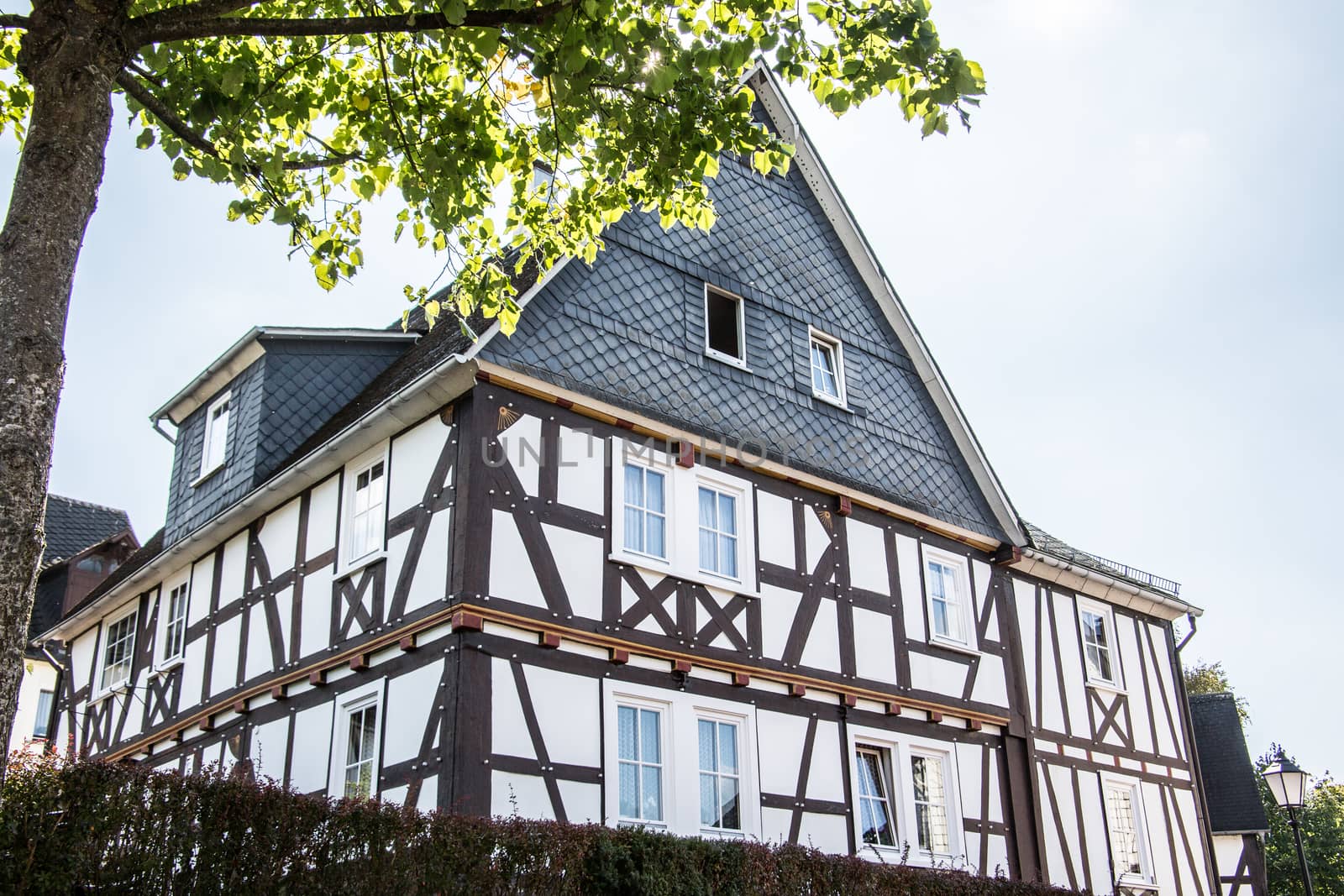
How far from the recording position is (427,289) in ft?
36.4

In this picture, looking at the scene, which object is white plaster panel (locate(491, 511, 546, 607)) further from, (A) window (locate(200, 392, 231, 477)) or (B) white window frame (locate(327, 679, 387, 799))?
(A) window (locate(200, 392, 231, 477))

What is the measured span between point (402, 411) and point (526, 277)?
2.19m

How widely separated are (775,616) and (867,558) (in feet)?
6.57

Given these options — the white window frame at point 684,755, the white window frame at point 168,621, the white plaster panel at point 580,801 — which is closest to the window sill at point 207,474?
the white window frame at point 168,621

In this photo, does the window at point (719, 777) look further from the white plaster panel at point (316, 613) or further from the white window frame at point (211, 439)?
the white window frame at point (211, 439)

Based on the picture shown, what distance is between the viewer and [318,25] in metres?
7.93

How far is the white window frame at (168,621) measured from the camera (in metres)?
16.5

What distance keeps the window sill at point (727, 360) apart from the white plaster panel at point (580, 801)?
17.5ft

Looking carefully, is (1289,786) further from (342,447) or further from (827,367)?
(342,447)

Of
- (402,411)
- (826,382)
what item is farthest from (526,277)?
(826,382)

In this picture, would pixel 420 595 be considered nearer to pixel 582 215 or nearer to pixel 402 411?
pixel 402 411

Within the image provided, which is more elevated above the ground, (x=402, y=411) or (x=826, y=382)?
(x=826, y=382)

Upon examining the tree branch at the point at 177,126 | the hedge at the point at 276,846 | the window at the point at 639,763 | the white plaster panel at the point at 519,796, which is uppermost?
the tree branch at the point at 177,126

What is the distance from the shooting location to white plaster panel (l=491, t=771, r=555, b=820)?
11.3m
